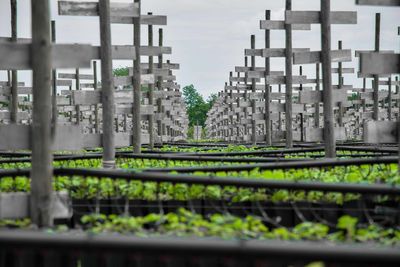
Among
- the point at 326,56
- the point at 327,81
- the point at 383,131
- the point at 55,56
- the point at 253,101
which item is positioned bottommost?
the point at 383,131

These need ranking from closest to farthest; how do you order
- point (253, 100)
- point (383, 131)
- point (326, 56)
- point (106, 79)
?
point (383, 131)
point (106, 79)
point (326, 56)
point (253, 100)

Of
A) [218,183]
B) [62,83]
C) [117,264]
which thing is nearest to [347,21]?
[218,183]

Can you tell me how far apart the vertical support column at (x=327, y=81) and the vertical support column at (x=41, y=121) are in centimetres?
650

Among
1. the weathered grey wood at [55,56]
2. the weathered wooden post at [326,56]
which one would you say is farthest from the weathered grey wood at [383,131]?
the weathered wooden post at [326,56]

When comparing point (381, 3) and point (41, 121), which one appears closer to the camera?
point (41, 121)

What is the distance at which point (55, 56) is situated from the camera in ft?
18.6

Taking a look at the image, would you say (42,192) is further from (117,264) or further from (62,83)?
(62,83)

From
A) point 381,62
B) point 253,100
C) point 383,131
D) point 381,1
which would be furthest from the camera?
point 253,100

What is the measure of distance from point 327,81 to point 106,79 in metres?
3.47

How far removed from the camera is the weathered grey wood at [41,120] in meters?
5.57

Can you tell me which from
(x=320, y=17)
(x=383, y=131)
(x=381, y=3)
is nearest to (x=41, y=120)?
(x=383, y=131)

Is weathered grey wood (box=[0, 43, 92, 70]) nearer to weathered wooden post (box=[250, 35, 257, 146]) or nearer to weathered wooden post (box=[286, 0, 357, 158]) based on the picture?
weathered wooden post (box=[286, 0, 357, 158])

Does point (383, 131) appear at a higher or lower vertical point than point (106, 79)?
lower

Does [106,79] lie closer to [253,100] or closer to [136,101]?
[136,101]
